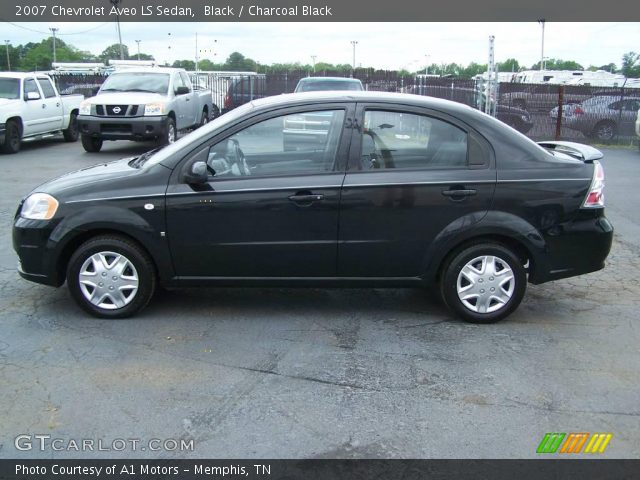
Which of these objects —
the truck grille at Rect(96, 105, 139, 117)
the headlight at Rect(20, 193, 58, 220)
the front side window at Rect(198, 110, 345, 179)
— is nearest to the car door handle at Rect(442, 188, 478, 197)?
the front side window at Rect(198, 110, 345, 179)

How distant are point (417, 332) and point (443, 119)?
64.6 inches

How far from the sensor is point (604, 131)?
1977 cm

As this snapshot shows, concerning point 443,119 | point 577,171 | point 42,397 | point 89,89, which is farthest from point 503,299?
point 89,89

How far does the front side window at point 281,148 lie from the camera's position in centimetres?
485

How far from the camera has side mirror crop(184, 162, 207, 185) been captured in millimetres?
4676

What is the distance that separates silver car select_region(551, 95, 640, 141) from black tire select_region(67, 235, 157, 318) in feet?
56.8

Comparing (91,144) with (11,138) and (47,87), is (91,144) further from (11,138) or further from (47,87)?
(47,87)

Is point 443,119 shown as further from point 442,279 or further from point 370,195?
point 442,279

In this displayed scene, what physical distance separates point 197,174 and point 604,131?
1817 centimetres

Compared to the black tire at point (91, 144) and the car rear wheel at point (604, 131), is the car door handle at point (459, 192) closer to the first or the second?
the black tire at point (91, 144)

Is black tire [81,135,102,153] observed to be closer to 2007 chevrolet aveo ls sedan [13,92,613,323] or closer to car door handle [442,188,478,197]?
2007 chevrolet aveo ls sedan [13,92,613,323]

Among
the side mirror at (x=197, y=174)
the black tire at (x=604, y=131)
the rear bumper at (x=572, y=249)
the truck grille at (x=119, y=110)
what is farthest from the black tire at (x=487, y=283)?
the black tire at (x=604, y=131)

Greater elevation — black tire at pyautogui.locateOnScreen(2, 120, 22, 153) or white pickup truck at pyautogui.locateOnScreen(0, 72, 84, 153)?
white pickup truck at pyautogui.locateOnScreen(0, 72, 84, 153)

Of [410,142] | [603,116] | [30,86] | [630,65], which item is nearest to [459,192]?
[410,142]
